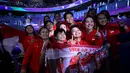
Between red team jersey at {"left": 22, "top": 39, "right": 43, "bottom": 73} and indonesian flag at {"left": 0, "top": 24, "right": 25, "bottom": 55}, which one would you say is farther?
indonesian flag at {"left": 0, "top": 24, "right": 25, "bottom": 55}

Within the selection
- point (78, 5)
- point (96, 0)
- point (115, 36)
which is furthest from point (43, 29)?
point (78, 5)

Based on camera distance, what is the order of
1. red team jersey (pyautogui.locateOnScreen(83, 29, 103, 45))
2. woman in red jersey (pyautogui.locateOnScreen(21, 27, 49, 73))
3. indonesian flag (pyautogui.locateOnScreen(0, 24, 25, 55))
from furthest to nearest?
indonesian flag (pyautogui.locateOnScreen(0, 24, 25, 55)) < woman in red jersey (pyautogui.locateOnScreen(21, 27, 49, 73)) < red team jersey (pyautogui.locateOnScreen(83, 29, 103, 45))

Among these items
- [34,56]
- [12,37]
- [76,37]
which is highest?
[76,37]

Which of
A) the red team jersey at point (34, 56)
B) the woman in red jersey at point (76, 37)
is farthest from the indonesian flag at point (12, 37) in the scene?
the woman in red jersey at point (76, 37)

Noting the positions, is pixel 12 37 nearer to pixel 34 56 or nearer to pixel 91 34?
pixel 34 56

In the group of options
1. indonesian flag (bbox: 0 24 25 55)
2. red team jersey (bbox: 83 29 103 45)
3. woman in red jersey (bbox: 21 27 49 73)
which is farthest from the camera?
indonesian flag (bbox: 0 24 25 55)

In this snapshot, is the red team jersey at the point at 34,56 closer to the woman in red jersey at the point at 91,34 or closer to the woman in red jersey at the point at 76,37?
the woman in red jersey at the point at 76,37

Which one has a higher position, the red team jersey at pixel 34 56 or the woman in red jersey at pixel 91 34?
the woman in red jersey at pixel 91 34

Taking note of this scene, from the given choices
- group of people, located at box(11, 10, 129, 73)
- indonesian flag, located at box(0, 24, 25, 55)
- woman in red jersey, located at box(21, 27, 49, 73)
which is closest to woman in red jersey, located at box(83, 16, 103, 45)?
group of people, located at box(11, 10, 129, 73)

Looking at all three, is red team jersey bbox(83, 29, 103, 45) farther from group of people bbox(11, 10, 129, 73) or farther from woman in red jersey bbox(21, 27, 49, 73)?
woman in red jersey bbox(21, 27, 49, 73)

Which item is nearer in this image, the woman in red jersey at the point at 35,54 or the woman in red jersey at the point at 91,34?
the woman in red jersey at the point at 91,34

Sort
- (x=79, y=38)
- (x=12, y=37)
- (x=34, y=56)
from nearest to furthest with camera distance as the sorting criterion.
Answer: (x=79, y=38), (x=34, y=56), (x=12, y=37)

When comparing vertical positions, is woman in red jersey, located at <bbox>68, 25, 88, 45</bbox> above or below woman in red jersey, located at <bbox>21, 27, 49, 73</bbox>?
above

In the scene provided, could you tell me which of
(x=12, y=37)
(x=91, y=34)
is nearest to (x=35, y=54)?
(x=91, y=34)
